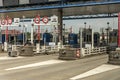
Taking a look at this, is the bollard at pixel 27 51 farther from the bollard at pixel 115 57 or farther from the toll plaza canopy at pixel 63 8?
the bollard at pixel 115 57

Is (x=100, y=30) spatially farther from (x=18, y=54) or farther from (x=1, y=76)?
(x=1, y=76)

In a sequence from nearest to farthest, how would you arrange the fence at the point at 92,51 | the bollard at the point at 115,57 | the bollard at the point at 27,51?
the bollard at the point at 115,57, the fence at the point at 92,51, the bollard at the point at 27,51

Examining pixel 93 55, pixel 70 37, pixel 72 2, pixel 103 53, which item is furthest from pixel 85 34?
pixel 93 55

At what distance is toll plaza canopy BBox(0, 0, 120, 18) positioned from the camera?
45.8 metres

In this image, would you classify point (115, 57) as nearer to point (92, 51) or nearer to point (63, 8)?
point (92, 51)

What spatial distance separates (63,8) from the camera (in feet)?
163

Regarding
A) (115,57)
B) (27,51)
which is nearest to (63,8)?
(27,51)

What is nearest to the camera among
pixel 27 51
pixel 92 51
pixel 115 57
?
pixel 115 57

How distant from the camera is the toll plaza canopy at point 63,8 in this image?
1805 inches

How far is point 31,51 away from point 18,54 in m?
1.60

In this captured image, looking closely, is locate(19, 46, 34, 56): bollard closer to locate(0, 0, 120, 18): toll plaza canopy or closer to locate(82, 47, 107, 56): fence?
locate(82, 47, 107, 56): fence

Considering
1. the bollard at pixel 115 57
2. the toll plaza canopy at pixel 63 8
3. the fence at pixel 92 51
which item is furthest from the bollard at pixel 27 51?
the bollard at pixel 115 57

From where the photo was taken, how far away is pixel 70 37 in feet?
211

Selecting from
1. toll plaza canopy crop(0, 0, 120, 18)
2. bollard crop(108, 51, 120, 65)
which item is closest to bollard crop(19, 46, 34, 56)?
toll plaza canopy crop(0, 0, 120, 18)
